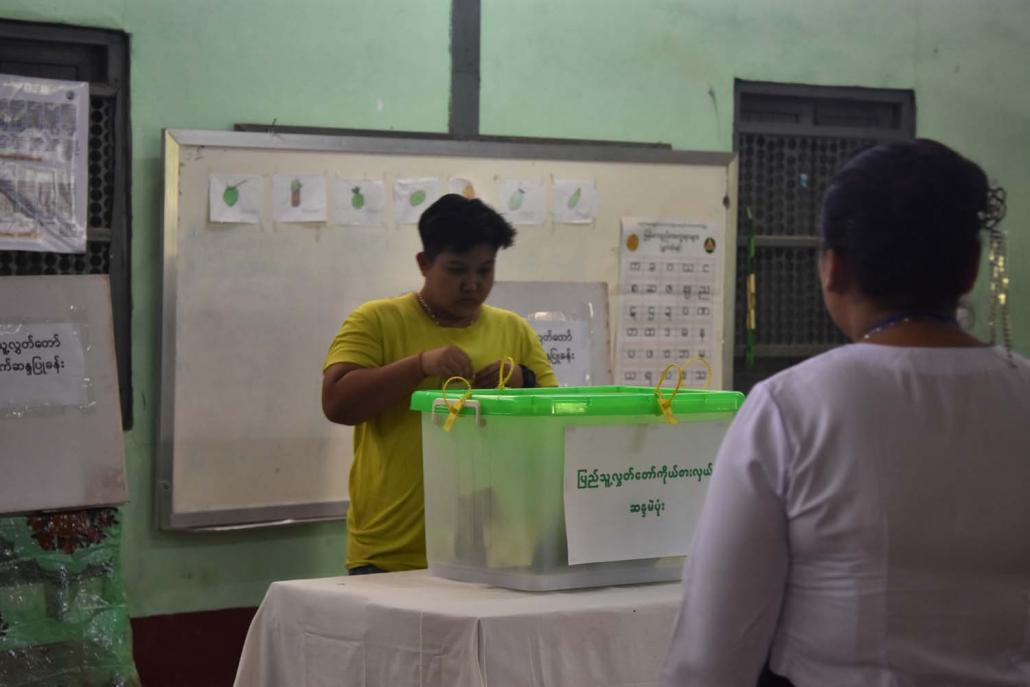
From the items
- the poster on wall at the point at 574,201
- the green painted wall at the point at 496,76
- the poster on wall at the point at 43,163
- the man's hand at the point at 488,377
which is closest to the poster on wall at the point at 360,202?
the green painted wall at the point at 496,76

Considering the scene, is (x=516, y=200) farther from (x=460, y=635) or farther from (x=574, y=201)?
(x=460, y=635)

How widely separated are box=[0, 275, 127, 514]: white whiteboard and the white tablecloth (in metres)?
1.18

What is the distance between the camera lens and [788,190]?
458 cm

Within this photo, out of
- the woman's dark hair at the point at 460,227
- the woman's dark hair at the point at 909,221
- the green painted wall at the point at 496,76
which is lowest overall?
the woman's dark hair at the point at 909,221

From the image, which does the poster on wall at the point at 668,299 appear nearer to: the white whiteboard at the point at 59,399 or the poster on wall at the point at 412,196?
the poster on wall at the point at 412,196

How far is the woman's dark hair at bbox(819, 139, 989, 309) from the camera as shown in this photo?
1.31 m

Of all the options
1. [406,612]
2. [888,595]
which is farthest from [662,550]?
[888,595]

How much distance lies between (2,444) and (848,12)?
3.11 metres

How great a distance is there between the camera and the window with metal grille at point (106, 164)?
11.7 feet

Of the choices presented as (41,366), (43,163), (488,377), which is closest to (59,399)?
(41,366)

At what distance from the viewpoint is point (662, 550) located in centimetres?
215

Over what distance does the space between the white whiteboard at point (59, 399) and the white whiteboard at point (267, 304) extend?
0.37 m

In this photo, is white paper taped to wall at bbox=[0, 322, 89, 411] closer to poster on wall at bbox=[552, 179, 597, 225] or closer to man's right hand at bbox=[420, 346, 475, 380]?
man's right hand at bbox=[420, 346, 475, 380]

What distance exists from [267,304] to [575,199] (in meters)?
1.02
